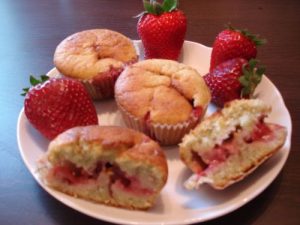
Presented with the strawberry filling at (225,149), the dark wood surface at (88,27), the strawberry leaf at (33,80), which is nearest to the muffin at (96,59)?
the strawberry leaf at (33,80)

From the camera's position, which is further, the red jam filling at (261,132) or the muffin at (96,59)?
the muffin at (96,59)

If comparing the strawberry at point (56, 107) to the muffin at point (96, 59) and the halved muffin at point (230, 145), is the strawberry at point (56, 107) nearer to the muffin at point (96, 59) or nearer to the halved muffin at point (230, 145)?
the muffin at point (96, 59)

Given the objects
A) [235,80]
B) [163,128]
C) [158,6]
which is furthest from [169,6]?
[163,128]

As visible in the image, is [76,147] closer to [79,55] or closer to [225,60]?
[79,55]

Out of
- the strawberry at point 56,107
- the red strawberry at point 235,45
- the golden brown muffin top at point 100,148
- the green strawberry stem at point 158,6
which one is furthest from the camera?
the green strawberry stem at point 158,6

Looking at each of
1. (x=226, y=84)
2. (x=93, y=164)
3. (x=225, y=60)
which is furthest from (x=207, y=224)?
(x=225, y=60)

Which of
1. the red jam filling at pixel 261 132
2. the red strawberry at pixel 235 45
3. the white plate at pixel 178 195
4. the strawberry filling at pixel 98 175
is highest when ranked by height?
the red strawberry at pixel 235 45

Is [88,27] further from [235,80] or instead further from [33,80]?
[235,80]
